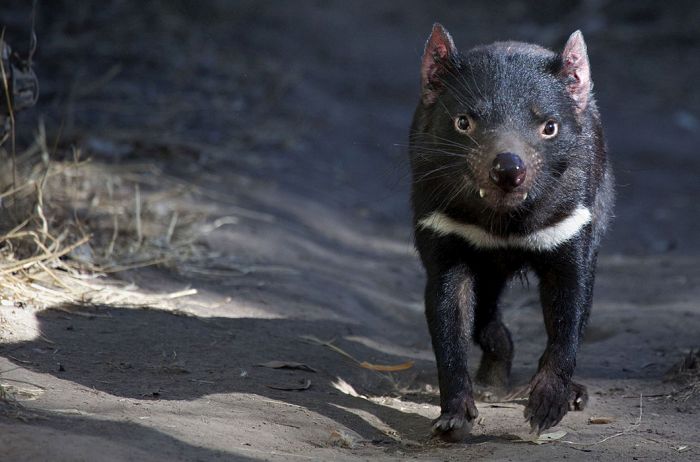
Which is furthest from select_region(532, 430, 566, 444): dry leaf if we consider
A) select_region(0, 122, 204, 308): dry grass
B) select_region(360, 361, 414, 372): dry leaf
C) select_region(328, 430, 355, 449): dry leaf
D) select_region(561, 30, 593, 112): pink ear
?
select_region(0, 122, 204, 308): dry grass

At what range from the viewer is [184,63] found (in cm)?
955

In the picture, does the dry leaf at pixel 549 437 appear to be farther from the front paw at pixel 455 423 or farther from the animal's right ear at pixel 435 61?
the animal's right ear at pixel 435 61

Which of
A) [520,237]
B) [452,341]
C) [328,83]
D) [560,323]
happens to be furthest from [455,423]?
[328,83]

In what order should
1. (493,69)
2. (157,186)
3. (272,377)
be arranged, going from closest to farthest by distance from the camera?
(493,69), (272,377), (157,186)

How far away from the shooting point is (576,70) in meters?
3.70

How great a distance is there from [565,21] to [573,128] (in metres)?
9.83

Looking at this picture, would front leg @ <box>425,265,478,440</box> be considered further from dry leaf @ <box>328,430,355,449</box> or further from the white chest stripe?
dry leaf @ <box>328,430,355,449</box>

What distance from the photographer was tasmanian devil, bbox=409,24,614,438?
342 centimetres

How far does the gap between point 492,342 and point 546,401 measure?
0.88 metres

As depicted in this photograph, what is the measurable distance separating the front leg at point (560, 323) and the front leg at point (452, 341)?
0.24 m

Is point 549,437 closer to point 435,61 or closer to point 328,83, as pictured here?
point 435,61

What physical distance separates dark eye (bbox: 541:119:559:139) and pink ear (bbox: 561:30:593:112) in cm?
22

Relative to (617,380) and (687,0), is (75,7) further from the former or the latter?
(687,0)

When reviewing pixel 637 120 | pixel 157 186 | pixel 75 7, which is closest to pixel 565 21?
pixel 637 120
